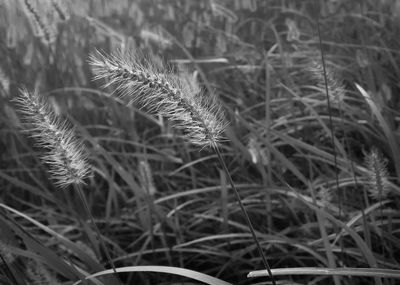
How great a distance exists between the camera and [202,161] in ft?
9.46

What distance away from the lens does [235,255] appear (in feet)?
6.78

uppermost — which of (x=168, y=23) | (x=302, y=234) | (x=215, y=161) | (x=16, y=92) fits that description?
(x=168, y=23)

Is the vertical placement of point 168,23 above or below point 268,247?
above

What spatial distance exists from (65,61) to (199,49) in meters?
1.15

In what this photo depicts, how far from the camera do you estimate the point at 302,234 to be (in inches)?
85.8

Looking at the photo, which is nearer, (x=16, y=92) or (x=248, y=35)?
(x=16, y=92)

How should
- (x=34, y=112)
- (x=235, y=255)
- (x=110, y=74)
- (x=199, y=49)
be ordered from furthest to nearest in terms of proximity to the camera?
1. (x=199, y=49)
2. (x=235, y=255)
3. (x=34, y=112)
4. (x=110, y=74)

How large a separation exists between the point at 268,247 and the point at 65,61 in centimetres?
210

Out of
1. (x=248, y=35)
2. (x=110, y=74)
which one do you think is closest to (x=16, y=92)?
(x=248, y=35)

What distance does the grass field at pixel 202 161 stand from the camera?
1471 mm

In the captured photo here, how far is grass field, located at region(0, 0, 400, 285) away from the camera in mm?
1471

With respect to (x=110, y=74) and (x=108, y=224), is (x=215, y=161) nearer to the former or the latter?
(x=108, y=224)

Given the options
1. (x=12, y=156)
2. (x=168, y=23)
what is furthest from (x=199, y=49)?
(x=12, y=156)

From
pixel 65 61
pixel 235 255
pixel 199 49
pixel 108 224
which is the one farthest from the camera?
pixel 199 49
